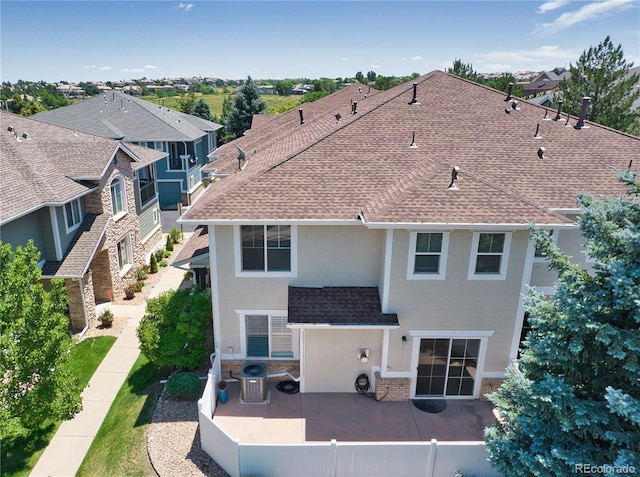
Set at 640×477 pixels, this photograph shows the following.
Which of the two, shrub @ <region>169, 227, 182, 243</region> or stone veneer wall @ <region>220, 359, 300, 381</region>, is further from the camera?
shrub @ <region>169, 227, 182, 243</region>


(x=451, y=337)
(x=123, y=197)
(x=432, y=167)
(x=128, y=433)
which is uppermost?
(x=432, y=167)

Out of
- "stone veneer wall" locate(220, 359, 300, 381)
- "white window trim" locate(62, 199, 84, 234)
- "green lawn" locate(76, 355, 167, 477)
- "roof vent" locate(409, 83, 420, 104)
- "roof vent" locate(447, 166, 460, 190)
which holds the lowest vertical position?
"green lawn" locate(76, 355, 167, 477)

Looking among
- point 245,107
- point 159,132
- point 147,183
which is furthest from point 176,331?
point 245,107

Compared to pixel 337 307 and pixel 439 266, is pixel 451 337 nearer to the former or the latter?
pixel 439 266

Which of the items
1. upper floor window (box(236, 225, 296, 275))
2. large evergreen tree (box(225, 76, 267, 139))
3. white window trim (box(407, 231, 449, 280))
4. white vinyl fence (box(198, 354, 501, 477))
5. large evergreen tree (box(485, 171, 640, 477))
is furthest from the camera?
large evergreen tree (box(225, 76, 267, 139))

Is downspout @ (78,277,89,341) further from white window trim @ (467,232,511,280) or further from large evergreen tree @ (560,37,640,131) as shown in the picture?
large evergreen tree @ (560,37,640,131)

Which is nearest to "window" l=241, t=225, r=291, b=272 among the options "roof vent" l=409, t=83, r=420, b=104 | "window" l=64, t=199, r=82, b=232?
"roof vent" l=409, t=83, r=420, b=104

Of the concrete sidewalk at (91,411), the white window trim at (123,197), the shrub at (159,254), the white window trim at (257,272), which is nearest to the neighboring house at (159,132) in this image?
the shrub at (159,254)
